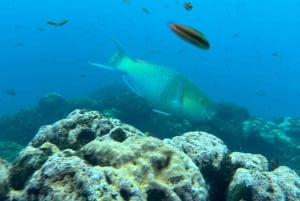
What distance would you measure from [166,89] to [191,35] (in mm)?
2579

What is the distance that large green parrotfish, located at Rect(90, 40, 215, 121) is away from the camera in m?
6.85

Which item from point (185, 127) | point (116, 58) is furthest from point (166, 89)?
point (185, 127)

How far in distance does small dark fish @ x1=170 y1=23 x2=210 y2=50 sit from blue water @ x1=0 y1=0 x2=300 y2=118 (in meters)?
1.72

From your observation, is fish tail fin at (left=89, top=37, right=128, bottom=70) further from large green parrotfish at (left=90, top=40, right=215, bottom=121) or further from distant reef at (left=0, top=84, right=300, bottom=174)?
distant reef at (left=0, top=84, right=300, bottom=174)

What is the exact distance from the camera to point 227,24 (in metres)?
139

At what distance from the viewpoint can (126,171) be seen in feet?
11.7

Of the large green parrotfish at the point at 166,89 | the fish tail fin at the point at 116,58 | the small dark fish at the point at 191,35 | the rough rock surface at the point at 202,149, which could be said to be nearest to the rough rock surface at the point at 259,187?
the rough rock surface at the point at 202,149

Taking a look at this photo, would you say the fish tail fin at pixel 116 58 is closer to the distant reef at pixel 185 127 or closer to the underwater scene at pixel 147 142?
the underwater scene at pixel 147 142

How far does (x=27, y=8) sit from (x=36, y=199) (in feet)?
392

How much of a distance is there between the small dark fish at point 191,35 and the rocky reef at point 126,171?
1.15 m

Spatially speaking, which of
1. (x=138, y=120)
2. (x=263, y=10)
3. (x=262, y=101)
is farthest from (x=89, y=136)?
(x=263, y=10)

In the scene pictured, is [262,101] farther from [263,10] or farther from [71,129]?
[263,10]

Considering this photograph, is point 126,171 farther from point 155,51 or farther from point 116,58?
point 155,51

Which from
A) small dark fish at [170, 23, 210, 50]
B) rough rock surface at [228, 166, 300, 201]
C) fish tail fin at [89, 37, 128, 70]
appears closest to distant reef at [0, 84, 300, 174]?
fish tail fin at [89, 37, 128, 70]
